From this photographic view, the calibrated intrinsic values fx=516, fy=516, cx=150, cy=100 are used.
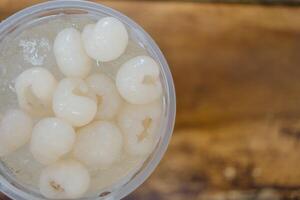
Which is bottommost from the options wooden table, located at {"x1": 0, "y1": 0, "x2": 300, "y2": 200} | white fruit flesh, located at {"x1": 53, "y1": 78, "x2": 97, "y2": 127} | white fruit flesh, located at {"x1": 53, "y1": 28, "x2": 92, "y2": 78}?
wooden table, located at {"x1": 0, "y1": 0, "x2": 300, "y2": 200}

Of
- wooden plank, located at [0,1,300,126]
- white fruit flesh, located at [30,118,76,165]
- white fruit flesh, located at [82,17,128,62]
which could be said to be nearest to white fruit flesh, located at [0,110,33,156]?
white fruit flesh, located at [30,118,76,165]

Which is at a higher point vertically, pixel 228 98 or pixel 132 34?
pixel 132 34

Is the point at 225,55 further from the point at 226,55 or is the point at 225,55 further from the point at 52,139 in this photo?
the point at 52,139

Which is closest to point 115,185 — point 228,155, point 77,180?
point 77,180

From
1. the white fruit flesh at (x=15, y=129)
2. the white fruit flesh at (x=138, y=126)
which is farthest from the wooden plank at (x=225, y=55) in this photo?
the white fruit flesh at (x=15, y=129)

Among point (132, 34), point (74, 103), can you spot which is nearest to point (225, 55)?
point (132, 34)

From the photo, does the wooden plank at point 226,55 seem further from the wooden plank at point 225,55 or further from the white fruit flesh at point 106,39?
the white fruit flesh at point 106,39

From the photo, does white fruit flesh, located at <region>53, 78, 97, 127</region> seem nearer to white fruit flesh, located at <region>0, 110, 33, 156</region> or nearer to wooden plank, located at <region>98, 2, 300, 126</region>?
white fruit flesh, located at <region>0, 110, 33, 156</region>
